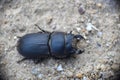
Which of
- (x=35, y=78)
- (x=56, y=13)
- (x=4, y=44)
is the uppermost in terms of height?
(x=56, y=13)

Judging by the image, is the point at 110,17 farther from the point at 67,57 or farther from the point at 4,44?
the point at 4,44

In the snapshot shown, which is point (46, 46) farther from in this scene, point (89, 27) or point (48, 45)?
point (89, 27)

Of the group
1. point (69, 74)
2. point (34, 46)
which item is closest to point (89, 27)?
point (69, 74)

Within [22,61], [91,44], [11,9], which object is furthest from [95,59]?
[11,9]

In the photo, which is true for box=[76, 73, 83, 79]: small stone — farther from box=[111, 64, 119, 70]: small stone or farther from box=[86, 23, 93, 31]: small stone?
box=[86, 23, 93, 31]: small stone

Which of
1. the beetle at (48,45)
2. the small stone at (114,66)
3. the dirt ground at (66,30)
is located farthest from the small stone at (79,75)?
the small stone at (114,66)

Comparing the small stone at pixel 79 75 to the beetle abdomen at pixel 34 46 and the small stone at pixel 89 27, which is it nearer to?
the beetle abdomen at pixel 34 46

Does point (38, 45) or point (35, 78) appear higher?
point (38, 45)
